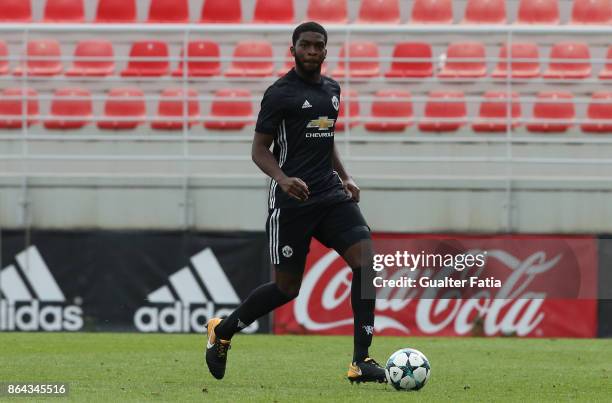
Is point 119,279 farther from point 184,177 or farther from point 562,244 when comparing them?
point 562,244

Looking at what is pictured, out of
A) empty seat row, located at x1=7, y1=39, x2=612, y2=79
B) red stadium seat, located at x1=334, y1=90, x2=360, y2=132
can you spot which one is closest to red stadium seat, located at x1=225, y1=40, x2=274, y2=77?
Result: empty seat row, located at x1=7, y1=39, x2=612, y2=79

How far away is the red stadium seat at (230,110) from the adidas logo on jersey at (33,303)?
2864 mm

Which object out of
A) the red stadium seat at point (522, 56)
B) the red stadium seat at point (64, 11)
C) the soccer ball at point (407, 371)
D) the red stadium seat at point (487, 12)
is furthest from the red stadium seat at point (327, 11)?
the soccer ball at point (407, 371)

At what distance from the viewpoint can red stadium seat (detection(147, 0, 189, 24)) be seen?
56.5 ft

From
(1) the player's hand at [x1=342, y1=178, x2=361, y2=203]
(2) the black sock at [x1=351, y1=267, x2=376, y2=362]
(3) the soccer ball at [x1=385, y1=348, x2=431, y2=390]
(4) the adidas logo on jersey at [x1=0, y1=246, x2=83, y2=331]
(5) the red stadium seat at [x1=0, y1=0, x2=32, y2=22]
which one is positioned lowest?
(4) the adidas logo on jersey at [x1=0, y1=246, x2=83, y2=331]

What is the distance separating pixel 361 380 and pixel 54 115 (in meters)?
8.77

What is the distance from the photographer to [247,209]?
43.5ft

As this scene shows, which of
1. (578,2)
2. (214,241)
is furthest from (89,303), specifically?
(578,2)

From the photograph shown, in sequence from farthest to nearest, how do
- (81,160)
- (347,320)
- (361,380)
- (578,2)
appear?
(578,2), (81,160), (347,320), (361,380)

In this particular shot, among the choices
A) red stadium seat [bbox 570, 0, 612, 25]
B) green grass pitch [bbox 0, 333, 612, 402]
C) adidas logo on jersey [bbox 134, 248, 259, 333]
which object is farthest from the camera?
red stadium seat [bbox 570, 0, 612, 25]

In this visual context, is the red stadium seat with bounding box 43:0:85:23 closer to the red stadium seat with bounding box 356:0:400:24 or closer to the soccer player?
the red stadium seat with bounding box 356:0:400:24

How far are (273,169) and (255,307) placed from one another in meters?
0.91

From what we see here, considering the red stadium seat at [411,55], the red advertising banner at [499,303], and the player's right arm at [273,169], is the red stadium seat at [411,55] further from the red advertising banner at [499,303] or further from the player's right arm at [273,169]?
the player's right arm at [273,169]

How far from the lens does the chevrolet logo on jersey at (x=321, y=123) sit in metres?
7.44
